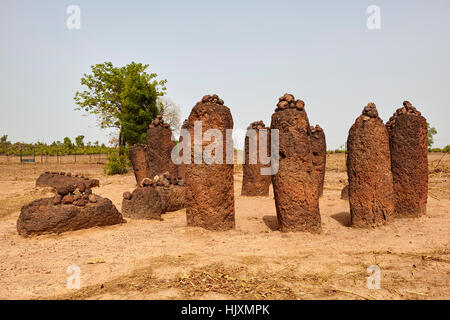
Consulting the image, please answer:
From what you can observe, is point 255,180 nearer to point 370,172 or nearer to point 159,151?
point 159,151

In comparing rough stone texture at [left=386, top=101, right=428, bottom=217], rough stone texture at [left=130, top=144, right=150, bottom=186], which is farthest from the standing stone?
rough stone texture at [left=386, top=101, right=428, bottom=217]

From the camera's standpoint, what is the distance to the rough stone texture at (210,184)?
20.7 feet

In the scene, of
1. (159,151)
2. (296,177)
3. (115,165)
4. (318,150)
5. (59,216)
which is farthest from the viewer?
(115,165)

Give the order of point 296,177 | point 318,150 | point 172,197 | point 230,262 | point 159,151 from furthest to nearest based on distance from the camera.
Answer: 1. point 159,151
2. point 318,150
3. point 172,197
4. point 296,177
5. point 230,262

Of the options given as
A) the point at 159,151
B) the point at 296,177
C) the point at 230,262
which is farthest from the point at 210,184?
the point at 159,151

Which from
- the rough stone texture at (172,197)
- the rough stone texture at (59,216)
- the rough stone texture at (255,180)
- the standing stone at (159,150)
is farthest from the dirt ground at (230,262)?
the standing stone at (159,150)

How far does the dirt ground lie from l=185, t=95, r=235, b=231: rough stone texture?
24cm

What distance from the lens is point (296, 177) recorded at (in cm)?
613

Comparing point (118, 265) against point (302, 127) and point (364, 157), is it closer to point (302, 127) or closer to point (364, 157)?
point (302, 127)

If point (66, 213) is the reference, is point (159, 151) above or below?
above

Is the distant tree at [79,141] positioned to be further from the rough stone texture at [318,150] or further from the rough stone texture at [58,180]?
the rough stone texture at [318,150]

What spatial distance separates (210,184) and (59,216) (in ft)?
9.64

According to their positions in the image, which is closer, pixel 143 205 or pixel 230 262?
pixel 230 262
